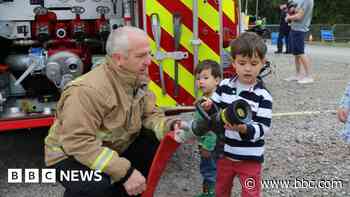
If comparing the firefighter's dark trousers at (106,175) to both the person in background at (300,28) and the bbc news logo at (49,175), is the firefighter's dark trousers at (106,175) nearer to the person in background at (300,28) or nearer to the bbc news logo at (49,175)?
the bbc news logo at (49,175)

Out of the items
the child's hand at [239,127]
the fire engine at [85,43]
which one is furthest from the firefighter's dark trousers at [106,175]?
the fire engine at [85,43]

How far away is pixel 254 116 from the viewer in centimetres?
295

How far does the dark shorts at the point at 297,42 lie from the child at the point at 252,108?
5.84m

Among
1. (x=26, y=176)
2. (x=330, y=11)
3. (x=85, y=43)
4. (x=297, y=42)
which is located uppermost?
(x=85, y=43)

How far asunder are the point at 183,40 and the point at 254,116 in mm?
1700

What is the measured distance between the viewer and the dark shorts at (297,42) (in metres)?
8.66

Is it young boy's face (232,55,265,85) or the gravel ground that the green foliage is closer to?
the gravel ground

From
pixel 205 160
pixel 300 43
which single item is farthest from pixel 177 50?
pixel 300 43

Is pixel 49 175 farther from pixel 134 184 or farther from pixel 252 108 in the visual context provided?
pixel 252 108

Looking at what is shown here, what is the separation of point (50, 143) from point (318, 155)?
2.73 m

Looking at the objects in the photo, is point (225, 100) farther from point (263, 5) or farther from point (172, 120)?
point (263, 5)

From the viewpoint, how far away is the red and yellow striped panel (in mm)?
4410

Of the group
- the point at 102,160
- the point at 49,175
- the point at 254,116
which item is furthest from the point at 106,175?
the point at 49,175

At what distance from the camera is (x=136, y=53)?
109 inches
